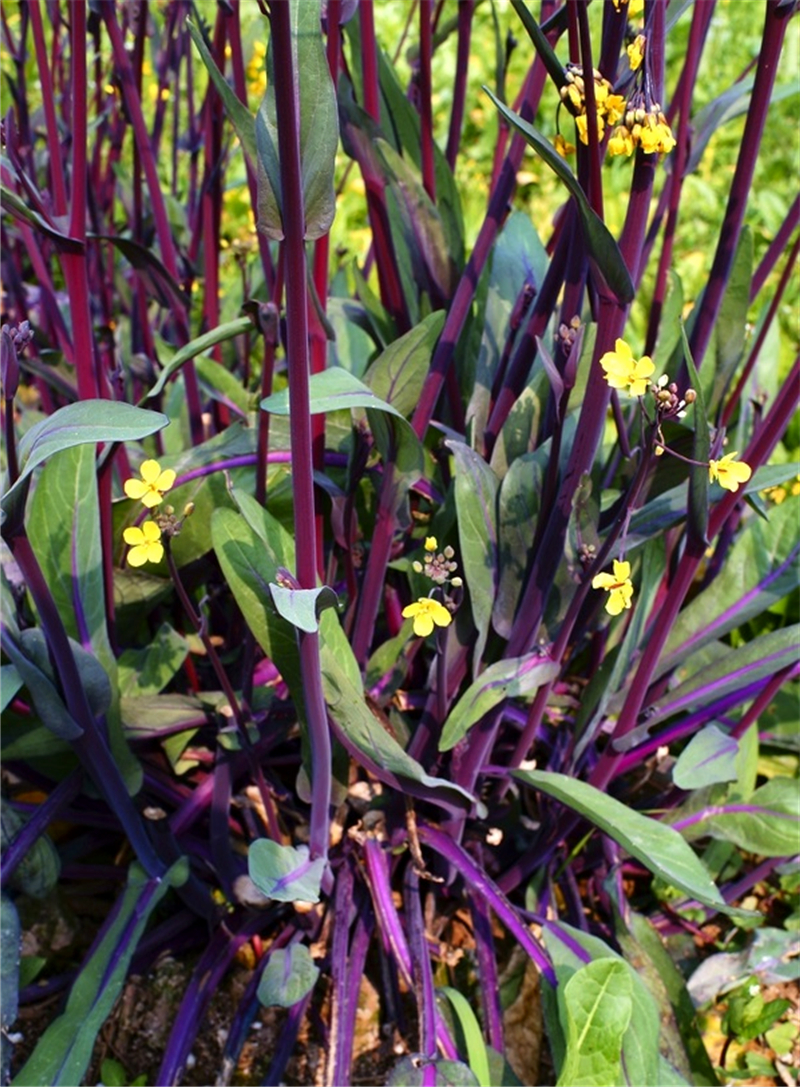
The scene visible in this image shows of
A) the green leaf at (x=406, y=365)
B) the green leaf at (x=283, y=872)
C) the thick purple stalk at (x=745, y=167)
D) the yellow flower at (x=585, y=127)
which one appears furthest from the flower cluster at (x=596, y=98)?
the green leaf at (x=283, y=872)

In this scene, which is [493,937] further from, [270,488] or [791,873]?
[270,488]

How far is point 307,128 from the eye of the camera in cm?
67

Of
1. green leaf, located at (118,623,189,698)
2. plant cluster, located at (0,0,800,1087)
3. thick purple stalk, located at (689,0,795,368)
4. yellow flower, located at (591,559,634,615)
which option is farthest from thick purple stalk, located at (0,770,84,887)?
thick purple stalk, located at (689,0,795,368)

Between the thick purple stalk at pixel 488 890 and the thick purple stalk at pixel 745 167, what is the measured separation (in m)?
0.61

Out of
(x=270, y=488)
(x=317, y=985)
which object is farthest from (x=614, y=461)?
(x=317, y=985)

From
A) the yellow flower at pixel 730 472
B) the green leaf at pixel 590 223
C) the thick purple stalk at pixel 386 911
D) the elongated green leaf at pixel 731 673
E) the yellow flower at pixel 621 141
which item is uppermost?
the yellow flower at pixel 621 141

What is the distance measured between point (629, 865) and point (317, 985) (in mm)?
416

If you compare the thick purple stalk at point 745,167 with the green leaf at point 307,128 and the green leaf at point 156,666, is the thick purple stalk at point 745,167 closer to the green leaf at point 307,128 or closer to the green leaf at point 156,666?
the green leaf at point 307,128

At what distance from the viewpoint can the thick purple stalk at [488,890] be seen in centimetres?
112

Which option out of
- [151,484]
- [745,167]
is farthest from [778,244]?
[151,484]

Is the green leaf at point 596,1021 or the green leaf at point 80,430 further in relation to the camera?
the green leaf at point 596,1021

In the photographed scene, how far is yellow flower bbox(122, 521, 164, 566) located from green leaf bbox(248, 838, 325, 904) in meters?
0.29

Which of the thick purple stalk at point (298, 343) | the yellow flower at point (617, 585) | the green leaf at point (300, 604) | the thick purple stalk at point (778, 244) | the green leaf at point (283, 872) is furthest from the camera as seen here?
the thick purple stalk at point (778, 244)

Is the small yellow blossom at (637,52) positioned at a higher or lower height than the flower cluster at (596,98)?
higher
